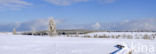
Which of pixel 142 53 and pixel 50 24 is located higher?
pixel 50 24

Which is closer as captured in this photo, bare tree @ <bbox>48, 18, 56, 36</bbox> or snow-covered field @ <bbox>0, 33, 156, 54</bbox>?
snow-covered field @ <bbox>0, 33, 156, 54</bbox>

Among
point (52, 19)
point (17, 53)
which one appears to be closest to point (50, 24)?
point (52, 19)

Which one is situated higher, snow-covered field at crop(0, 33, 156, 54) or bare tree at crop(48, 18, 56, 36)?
bare tree at crop(48, 18, 56, 36)

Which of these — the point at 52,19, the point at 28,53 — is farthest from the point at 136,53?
the point at 52,19

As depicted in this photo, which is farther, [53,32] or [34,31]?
[34,31]

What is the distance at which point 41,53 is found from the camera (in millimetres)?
13141

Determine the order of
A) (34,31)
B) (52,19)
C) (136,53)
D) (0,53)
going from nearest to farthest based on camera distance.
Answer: (0,53)
(136,53)
(52,19)
(34,31)

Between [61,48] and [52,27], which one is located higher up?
[52,27]

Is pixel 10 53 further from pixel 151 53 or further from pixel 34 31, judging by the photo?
pixel 34 31

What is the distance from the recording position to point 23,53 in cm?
1311

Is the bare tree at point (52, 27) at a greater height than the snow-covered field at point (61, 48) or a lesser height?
greater

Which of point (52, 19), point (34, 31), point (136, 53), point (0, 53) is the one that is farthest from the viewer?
point (34, 31)

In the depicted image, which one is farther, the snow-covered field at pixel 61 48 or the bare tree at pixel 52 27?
the bare tree at pixel 52 27

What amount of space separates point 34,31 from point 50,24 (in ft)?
181
